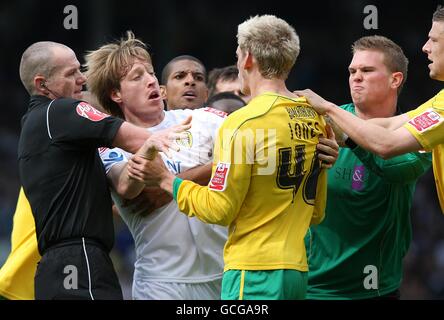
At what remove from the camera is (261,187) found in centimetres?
505

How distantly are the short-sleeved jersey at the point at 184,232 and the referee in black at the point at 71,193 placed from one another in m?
0.45

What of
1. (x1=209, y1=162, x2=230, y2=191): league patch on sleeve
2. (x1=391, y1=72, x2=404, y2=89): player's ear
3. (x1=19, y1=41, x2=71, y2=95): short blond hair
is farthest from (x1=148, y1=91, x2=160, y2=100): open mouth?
(x1=391, y1=72, x2=404, y2=89): player's ear

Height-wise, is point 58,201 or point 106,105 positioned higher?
point 106,105

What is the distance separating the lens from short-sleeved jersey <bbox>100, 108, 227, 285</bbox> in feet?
19.6

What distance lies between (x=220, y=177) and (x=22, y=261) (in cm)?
166

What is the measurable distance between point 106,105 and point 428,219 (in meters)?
8.41

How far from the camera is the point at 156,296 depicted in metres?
5.98

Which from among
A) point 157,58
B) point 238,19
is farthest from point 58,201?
point 238,19

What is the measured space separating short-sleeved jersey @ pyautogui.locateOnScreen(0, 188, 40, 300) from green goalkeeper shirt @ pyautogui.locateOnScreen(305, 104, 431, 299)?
6.10 feet

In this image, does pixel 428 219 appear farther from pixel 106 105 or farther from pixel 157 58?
pixel 106 105

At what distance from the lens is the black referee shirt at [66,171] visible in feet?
17.8
